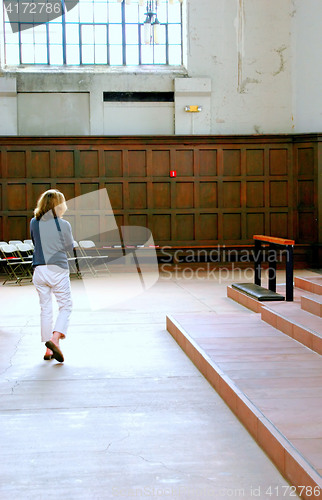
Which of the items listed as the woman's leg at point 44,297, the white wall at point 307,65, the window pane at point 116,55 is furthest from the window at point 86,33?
the woman's leg at point 44,297

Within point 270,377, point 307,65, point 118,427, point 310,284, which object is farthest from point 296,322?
point 307,65

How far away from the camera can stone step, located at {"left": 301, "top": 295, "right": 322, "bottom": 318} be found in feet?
23.1

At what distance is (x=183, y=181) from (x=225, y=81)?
2740 millimetres

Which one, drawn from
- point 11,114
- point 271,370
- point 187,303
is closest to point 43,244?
point 271,370

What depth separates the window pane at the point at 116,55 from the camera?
16.0 meters

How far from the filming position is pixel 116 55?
16031 millimetres

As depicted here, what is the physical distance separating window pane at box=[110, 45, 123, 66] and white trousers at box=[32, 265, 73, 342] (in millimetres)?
11106

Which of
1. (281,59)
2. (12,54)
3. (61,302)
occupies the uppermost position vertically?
(12,54)

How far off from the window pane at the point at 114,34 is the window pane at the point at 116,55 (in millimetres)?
130

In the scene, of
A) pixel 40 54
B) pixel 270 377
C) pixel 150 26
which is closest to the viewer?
pixel 270 377

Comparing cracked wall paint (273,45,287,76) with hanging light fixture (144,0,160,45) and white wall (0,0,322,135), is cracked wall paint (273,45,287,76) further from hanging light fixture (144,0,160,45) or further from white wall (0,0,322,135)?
hanging light fixture (144,0,160,45)

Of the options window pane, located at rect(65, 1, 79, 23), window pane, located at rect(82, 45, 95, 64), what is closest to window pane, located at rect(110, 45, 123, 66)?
window pane, located at rect(82, 45, 95, 64)

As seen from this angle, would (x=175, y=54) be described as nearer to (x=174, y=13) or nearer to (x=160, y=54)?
(x=160, y=54)

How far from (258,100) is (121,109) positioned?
3.40 meters
